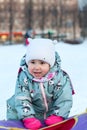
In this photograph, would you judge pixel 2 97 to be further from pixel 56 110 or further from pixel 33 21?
pixel 33 21

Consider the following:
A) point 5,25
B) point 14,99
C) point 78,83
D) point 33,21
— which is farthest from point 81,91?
point 5,25

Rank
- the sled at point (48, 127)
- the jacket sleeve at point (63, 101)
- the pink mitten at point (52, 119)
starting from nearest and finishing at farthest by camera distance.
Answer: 1. the sled at point (48, 127)
2. the pink mitten at point (52, 119)
3. the jacket sleeve at point (63, 101)

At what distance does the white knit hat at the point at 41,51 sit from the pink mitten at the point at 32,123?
1.47 feet

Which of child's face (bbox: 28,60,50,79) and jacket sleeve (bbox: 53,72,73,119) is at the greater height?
child's face (bbox: 28,60,50,79)

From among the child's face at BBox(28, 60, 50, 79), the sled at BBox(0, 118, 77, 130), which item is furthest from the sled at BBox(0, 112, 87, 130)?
the child's face at BBox(28, 60, 50, 79)

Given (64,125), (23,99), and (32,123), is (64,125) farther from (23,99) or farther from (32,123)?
(23,99)

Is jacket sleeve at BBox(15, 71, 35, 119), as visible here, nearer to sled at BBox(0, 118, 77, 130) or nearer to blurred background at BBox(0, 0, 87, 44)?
sled at BBox(0, 118, 77, 130)

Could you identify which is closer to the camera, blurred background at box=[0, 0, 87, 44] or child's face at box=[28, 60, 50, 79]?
child's face at box=[28, 60, 50, 79]

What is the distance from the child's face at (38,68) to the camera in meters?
3.20

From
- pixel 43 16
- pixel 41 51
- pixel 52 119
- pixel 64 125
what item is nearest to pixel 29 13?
pixel 43 16

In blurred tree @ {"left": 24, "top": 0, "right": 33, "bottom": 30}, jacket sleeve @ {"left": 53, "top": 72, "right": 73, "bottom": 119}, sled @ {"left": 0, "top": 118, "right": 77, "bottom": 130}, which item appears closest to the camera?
sled @ {"left": 0, "top": 118, "right": 77, "bottom": 130}

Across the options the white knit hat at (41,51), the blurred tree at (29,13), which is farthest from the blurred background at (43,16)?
the white knit hat at (41,51)

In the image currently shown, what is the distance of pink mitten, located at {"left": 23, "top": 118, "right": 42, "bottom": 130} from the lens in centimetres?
297

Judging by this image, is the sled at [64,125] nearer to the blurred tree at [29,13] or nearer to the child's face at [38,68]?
the child's face at [38,68]
